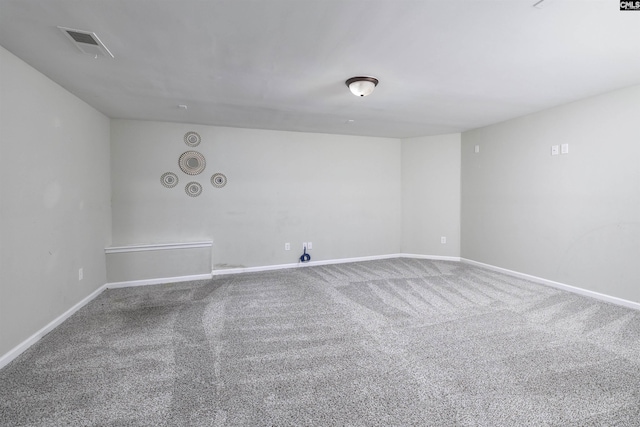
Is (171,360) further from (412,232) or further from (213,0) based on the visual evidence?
(412,232)

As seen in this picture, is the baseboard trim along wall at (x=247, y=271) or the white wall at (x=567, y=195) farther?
the white wall at (x=567, y=195)

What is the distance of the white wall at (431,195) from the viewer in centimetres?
517

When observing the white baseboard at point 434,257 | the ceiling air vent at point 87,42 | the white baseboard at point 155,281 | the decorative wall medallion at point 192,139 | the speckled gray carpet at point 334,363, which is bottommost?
the speckled gray carpet at point 334,363

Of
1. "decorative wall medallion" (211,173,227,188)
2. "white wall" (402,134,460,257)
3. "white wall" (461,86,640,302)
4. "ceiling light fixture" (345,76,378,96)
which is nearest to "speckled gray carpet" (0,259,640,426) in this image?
"white wall" (461,86,640,302)

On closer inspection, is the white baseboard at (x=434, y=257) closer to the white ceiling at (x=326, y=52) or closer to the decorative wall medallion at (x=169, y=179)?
the white ceiling at (x=326, y=52)

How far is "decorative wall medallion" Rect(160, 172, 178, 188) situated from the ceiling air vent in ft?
7.01

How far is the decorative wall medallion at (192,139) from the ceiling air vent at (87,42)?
206 cm

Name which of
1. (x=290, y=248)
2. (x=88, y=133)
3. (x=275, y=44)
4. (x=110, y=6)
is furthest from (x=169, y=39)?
(x=290, y=248)

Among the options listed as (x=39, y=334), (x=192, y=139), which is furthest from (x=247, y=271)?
(x=39, y=334)

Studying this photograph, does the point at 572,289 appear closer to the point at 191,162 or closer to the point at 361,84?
the point at 361,84

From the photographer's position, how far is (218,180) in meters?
4.41

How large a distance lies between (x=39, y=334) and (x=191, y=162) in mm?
2590

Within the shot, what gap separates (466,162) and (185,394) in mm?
5043

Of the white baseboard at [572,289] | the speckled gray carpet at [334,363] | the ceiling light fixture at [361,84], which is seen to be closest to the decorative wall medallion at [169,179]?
the speckled gray carpet at [334,363]
